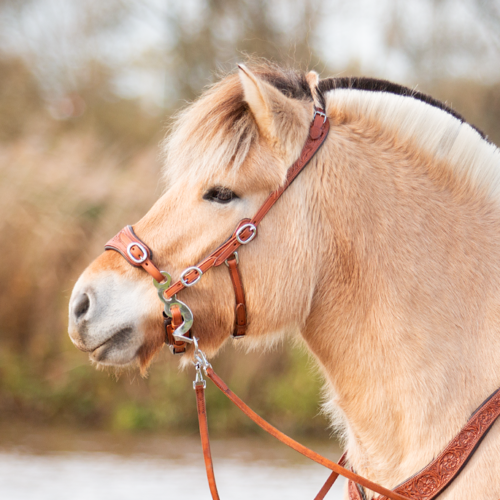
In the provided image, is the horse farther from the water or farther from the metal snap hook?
the water

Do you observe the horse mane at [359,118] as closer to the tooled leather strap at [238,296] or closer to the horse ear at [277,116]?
the horse ear at [277,116]

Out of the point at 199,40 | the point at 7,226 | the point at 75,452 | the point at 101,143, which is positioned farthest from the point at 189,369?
the point at 199,40

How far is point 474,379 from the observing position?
1854mm

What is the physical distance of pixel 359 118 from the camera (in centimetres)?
215

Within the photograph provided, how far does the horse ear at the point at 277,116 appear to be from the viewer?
194cm

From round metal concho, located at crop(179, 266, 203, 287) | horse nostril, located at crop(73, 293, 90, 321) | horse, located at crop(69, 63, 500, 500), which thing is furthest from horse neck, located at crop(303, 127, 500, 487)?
horse nostril, located at crop(73, 293, 90, 321)

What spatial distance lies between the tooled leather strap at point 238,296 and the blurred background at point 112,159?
418 cm

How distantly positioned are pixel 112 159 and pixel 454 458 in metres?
9.68

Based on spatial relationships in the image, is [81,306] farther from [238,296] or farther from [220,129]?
[220,129]

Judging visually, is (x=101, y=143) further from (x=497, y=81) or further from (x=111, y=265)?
(x=111, y=265)

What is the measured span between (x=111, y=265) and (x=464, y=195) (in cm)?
136

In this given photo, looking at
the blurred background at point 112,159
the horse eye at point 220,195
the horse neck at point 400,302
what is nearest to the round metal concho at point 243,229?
the horse eye at point 220,195

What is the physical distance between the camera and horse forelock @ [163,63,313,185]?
6.63 ft

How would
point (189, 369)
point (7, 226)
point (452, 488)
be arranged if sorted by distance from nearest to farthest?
point (452, 488) → point (189, 369) → point (7, 226)
